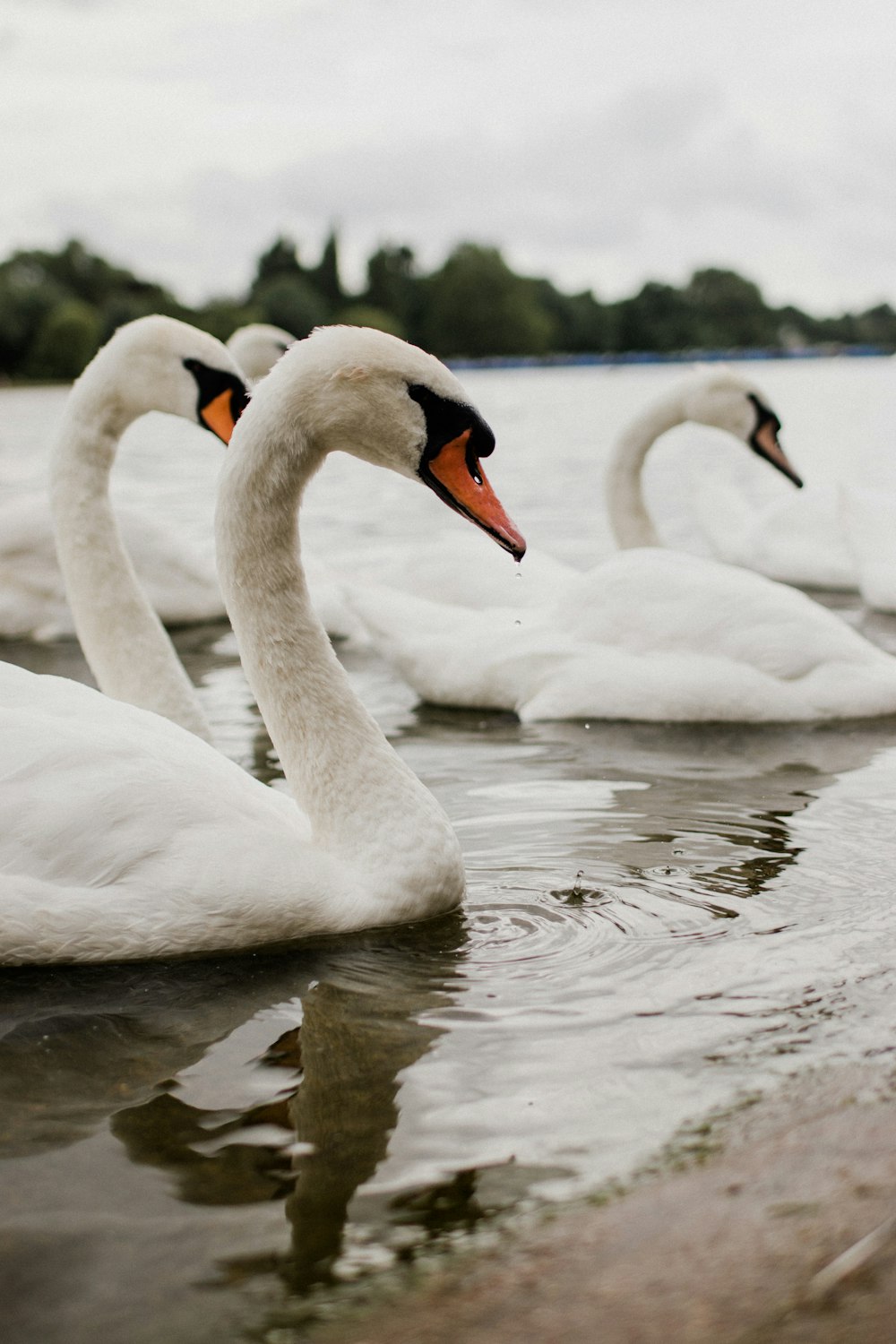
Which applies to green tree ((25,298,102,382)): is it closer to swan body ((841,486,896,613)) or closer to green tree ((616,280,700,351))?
green tree ((616,280,700,351))

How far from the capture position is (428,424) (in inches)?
165

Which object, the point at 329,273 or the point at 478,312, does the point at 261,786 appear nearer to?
the point at 329,273

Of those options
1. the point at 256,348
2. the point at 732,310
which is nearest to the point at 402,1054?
the point at 256,348

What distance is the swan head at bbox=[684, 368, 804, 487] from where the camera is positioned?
9.53 metres

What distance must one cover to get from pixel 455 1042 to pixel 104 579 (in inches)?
110

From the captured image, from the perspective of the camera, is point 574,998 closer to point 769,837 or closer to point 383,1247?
point 383,1247

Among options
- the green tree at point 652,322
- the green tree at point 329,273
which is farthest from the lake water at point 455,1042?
the green tree at point 652,322

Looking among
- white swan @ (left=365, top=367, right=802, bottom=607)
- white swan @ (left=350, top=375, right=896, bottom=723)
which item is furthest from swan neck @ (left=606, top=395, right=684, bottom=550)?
white swan @ (left=350, top=375, right=896, bottom=723)

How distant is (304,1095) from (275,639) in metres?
1.47

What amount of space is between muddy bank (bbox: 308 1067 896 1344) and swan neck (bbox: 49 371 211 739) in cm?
313

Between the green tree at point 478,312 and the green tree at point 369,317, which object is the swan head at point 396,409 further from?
the green tree at point 478,312

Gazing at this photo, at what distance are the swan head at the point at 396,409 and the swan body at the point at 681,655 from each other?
9.58ft

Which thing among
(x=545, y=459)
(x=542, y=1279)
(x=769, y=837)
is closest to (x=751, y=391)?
(x=769, y=837)

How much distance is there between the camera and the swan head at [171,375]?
5793 millimetres
